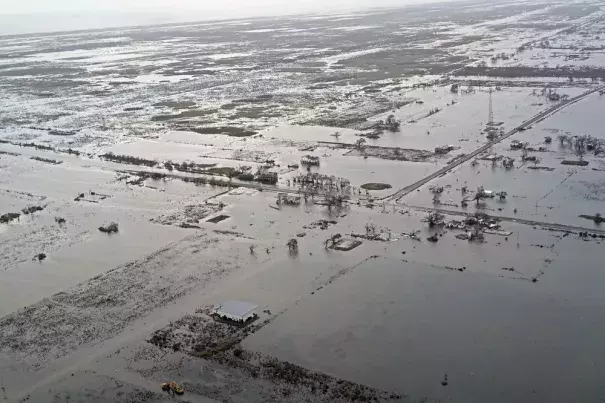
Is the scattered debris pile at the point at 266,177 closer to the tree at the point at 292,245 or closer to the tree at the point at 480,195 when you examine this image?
the tree at the point at 292,245

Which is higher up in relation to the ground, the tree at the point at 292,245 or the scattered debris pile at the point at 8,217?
the scattered debris pile at the point at 8,217

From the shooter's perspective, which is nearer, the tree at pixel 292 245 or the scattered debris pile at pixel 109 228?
the tree at pixel 292 245

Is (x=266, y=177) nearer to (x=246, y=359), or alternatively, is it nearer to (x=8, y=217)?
(x=8, y=217)

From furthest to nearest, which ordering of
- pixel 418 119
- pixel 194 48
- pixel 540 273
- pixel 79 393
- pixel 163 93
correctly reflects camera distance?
pixel 194 48 < pixel 163 93 < pixel 418 119 < pixel 540 273 < pixel 79 393

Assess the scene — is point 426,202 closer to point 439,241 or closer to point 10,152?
point 439,241

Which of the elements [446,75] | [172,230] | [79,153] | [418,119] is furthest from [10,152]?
[446,75]

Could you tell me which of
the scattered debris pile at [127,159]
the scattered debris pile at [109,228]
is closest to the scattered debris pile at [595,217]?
the scattered debris pile at [109,228]

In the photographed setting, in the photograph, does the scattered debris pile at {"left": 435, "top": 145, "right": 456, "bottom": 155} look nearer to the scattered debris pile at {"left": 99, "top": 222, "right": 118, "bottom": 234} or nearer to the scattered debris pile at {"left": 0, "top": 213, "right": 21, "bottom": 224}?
the scattered debris pile at {"left": 99, "top": 222, "right": 118, "bottom": 234}

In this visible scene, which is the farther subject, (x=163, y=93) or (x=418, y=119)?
(x=163, y=93)
